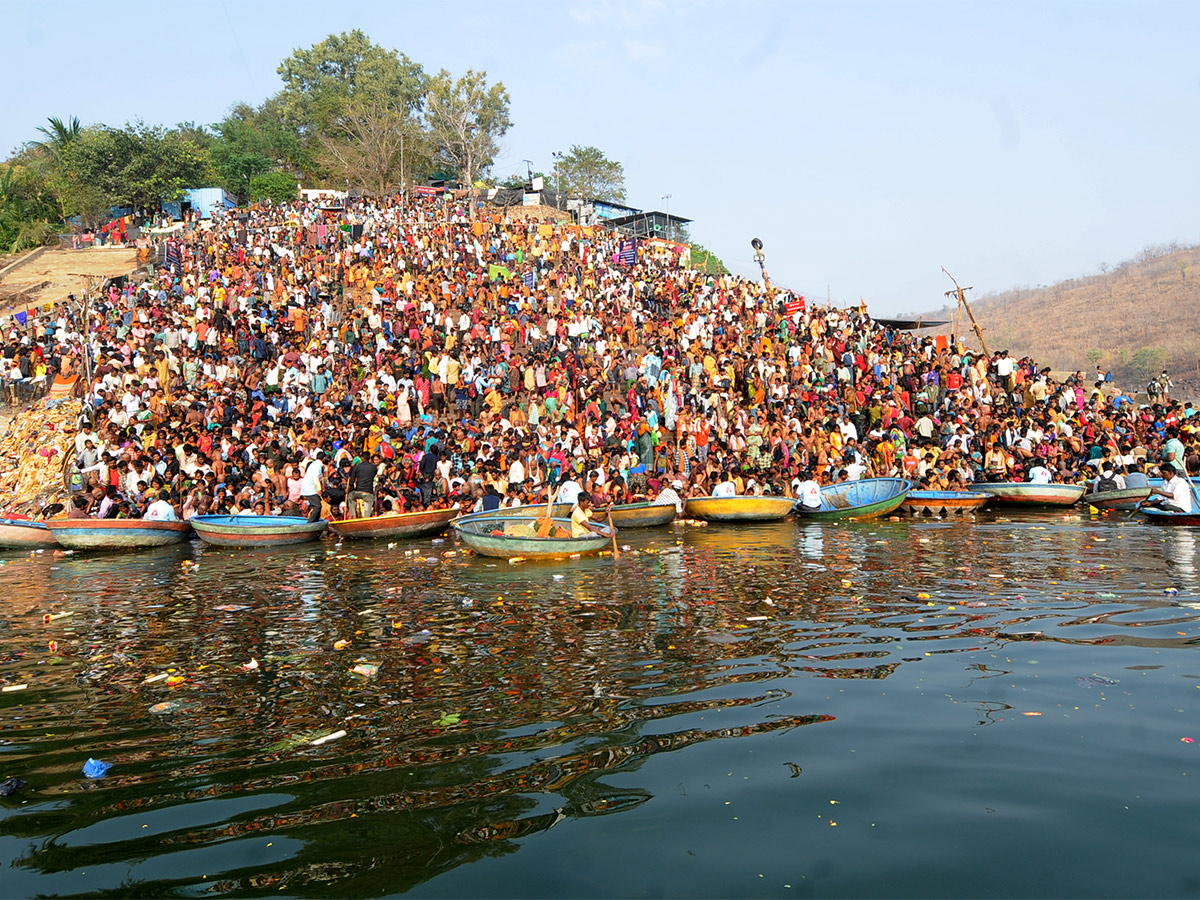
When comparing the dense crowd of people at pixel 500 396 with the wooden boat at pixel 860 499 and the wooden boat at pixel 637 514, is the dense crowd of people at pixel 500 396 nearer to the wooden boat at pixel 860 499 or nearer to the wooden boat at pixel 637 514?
the wooden boat at pixel 637 514

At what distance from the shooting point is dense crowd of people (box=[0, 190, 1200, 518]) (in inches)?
786

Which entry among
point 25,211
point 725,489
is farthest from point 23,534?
point 25,211

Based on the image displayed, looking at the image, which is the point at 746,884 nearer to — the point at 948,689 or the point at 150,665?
the point at 948,689

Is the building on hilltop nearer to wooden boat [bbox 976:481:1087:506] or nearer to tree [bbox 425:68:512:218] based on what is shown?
tree [bbox 425:68:512:218]

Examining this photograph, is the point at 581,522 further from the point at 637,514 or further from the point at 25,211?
the point at 25,211

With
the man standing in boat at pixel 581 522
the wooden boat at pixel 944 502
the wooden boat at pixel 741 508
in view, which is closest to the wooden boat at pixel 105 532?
the man standing in boat at pixel 581 522

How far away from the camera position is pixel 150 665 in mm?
8219

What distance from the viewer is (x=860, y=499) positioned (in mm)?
20328

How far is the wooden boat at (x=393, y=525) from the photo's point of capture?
17.6m

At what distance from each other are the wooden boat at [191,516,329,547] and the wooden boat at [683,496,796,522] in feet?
26.5

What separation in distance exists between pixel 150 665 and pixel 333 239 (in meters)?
26.1

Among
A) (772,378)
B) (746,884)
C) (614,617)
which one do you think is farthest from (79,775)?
(772,378)

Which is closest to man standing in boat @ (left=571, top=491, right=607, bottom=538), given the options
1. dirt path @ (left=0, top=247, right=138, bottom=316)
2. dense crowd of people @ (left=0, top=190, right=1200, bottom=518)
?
dense crowd of people @ (left=0, top=190, right=1200, bottom=518)

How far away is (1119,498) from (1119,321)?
4919 cm
